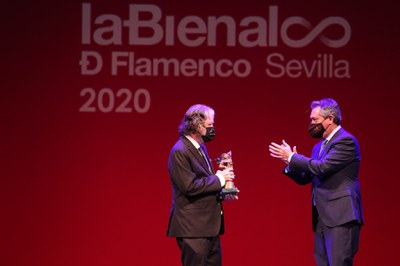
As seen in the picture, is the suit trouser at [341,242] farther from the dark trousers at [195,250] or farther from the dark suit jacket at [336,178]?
the dark trousers at [195,250]

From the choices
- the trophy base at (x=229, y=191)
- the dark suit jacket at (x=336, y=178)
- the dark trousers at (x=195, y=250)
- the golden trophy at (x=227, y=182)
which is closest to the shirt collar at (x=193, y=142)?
the golden trophy at (x=227, y=182)

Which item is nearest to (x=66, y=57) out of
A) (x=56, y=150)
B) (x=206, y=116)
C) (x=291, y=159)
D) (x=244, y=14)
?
(x=56, y=150)

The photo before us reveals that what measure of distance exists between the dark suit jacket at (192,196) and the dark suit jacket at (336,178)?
71 centimetres

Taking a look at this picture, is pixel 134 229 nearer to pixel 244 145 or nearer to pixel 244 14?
pixel 244 145

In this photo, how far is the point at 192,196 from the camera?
3.97 meters

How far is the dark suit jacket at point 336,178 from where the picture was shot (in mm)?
4156

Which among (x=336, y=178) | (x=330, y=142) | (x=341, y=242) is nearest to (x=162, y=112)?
(x=330, y=142)

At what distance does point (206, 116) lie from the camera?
13.5 feet

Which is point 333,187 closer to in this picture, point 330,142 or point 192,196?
point 330,142

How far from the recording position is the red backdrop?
5633 mm

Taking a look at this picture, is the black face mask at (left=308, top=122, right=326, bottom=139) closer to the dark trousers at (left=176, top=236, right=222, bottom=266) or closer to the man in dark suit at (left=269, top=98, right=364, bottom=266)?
the man in dark suit at (left=269, top=98, right=364, bottom=266)

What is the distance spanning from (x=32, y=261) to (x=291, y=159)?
110 inches

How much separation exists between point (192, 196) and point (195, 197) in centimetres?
2

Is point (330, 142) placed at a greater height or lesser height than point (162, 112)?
lesser
